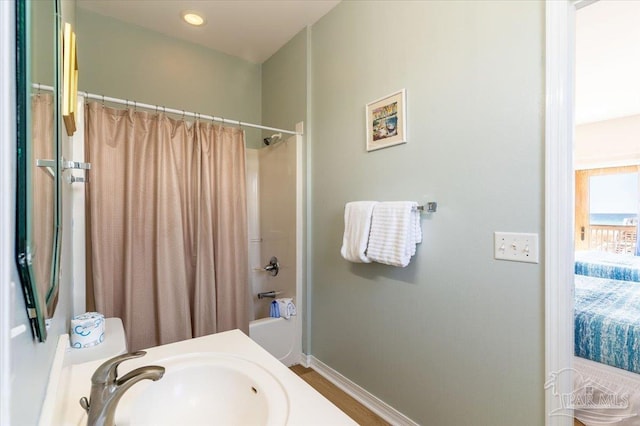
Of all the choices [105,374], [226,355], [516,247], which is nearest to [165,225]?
[226,355]

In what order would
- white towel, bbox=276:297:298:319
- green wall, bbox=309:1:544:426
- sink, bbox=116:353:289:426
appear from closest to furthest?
sink, bbox=116:353:289:426 → green wall, bbox=309:1:544:426 → white towel, bbox=276:297:298:319

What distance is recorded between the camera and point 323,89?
216cm

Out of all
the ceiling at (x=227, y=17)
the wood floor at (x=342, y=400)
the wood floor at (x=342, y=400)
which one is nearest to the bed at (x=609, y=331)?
the wood floor at (x=342, y=400)

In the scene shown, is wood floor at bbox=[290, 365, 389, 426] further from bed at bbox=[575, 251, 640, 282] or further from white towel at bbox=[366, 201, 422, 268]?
bed at bbox=[575, 251, 640, 282]

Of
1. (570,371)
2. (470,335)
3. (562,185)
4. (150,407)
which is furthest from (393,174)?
(150,407)

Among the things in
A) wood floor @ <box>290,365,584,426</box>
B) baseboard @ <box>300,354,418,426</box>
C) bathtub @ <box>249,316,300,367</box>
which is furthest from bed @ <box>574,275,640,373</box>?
bathtub @ <box>249,316,300,367</box>

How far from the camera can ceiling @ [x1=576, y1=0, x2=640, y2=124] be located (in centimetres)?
204

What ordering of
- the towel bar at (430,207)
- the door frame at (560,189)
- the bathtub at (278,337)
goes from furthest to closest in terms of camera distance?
the bathtub at (278,337)
the towel bar at (430,207)
the door frame at (560,189)

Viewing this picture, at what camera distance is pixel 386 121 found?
169 centimetres

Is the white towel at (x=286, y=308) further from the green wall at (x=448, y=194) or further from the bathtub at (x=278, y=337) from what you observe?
the green wall at (x=448, y=194)

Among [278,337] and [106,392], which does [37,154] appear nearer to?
[106,392]

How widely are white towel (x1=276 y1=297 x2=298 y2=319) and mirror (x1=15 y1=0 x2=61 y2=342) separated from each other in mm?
1734

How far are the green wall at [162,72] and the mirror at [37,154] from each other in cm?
167

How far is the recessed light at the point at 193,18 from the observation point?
2.11 m
